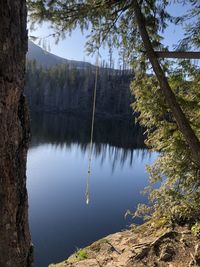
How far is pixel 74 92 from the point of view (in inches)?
3127

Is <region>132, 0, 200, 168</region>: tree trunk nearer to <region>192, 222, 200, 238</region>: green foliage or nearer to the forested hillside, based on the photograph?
<region>192, 222, 200, 238</region>: green foliage

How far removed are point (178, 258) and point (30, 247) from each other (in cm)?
326

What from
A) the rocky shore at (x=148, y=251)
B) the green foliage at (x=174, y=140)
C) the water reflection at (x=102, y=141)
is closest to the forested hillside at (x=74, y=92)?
the water reflection at (x=102, y=141)

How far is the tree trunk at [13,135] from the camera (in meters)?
1.31

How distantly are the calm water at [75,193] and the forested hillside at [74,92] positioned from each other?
3945 cm

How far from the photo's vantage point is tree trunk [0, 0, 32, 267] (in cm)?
131

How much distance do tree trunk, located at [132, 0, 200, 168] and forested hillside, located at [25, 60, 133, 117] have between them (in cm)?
6781

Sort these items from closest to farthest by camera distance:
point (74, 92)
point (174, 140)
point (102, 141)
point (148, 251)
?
point (148, 251) → point (174, 140) → point (102, 141) → point (74, 92)

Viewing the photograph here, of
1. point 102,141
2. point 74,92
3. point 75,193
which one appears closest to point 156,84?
Answer: point 75,193

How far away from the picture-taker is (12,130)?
1.38 m

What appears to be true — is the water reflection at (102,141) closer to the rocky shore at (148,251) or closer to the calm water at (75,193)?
the calm water at (75,193)

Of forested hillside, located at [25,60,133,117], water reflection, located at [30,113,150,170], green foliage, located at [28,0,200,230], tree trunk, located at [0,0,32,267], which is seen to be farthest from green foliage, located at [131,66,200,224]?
forested hillside, located at [25,60,133,117]

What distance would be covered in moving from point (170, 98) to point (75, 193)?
1438cm

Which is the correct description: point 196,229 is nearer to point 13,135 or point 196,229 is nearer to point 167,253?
point 167,253
